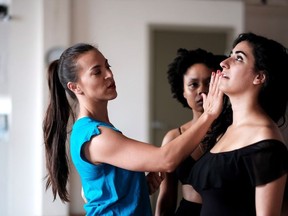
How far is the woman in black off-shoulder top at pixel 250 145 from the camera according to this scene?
1367mm

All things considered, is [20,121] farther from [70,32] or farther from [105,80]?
[105,80]

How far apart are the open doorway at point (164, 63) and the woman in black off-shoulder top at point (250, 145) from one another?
3052mm

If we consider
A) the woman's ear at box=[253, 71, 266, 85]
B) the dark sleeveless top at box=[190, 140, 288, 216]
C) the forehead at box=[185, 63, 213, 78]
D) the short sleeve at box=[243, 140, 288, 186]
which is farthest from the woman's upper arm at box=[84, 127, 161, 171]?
the forehead at box=[185, 63, 213, 78]

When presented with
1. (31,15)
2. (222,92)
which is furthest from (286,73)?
(31,15)

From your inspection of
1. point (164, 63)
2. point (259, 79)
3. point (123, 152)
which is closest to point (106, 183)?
point (123, 152)

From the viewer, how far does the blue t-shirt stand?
159 centimetres

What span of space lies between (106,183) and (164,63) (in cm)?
329

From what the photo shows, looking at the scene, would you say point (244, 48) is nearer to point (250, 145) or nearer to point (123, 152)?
point (250, 145)

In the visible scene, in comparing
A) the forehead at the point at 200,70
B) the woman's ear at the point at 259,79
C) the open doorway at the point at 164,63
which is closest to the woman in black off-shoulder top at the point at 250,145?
the woman's ear at the point at 259,79

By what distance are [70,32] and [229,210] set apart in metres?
3.36

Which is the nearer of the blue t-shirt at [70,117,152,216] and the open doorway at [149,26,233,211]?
the blue t-shirt at [70,117,152,216]

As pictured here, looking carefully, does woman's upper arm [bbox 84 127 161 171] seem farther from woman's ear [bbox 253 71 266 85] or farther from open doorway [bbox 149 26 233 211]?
open doorway [bbox 149 26 233 211]

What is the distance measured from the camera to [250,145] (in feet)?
4.72

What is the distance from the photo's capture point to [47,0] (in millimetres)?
4312
